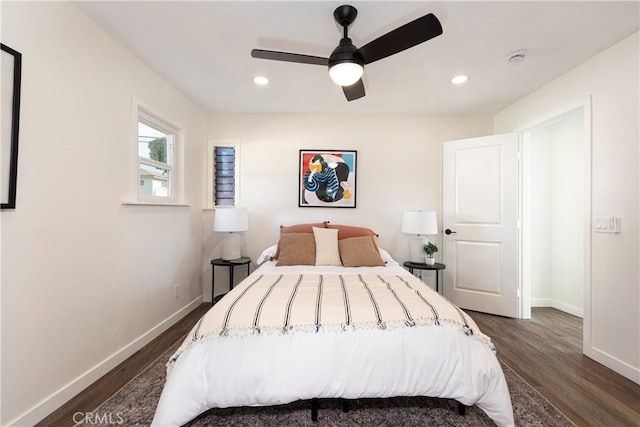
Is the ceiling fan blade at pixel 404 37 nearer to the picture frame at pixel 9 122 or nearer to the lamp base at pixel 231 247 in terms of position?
the picture frame at pixel 9 122

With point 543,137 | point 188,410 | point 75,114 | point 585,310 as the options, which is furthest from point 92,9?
point 543,137

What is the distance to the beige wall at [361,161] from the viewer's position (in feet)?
11.5

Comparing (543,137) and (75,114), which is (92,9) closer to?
(75,114)

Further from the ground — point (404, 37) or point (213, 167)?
point (404, 37)

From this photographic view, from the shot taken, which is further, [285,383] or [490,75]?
[490,75]

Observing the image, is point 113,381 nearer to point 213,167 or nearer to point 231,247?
point 231,247

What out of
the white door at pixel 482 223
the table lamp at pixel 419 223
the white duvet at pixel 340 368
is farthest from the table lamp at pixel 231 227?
the white door at pixel 482 223

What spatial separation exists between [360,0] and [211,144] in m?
2.57

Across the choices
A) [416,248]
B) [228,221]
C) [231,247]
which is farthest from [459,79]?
[231,247]

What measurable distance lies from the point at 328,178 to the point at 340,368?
2.46 m

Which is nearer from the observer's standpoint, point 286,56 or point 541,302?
point 286,56

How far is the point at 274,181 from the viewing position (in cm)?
350

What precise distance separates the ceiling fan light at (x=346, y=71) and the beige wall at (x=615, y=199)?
2022mm

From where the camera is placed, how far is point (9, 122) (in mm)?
1323
